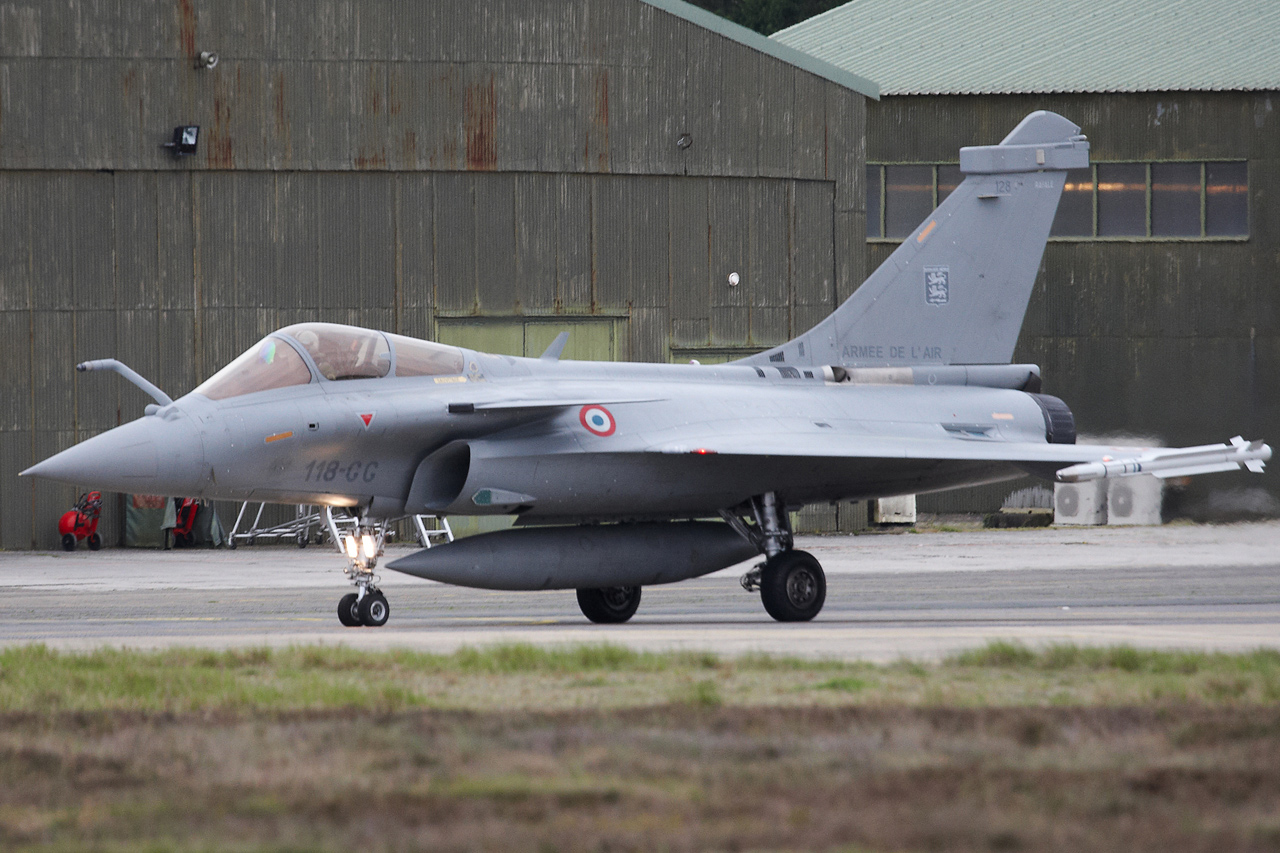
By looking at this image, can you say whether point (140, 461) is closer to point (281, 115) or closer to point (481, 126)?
point (281, 115)

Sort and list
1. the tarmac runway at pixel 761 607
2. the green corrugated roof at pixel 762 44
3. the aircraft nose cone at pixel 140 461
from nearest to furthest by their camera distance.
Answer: the tarmac runway at pixel 761 607
the aircraft nose cone at pixel 140 461
the green corrugated roof at pixel 762 44

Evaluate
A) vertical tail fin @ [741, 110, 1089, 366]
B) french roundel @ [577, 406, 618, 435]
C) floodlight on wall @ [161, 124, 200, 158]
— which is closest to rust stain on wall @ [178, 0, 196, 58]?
floodlight on wall @ [161, 124, 200, 158]

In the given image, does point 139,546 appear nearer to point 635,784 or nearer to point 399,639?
point 399,639

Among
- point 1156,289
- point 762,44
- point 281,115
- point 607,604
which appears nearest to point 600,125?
point 762,44

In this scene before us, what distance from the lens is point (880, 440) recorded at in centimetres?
1497

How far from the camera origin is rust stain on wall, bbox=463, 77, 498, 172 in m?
30.1

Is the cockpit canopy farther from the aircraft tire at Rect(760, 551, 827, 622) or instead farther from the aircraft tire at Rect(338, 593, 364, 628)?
the aircraft tire at Rect(760, 551, 827, 622)

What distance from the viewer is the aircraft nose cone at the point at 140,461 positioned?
1223cm

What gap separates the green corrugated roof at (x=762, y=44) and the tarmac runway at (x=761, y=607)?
9.46m

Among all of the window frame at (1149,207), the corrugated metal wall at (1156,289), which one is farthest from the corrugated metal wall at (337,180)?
the corrugated metal wall at (1156,289)

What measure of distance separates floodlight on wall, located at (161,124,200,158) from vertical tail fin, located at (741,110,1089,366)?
16.2 metres

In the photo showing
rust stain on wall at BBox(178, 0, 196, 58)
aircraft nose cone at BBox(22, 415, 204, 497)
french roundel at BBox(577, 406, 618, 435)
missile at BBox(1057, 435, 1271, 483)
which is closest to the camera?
aircraft nose cone at BBox(22, 415, 204, 497)

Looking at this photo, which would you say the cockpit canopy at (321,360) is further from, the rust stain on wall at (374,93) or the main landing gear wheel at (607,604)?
the rust stain on wall at (374,93)

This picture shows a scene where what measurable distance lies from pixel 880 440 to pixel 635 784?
9892mm
